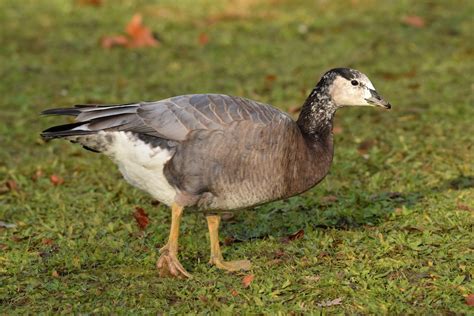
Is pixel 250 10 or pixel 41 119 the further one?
pixel 250 10

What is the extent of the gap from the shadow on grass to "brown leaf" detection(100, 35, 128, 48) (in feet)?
18.3

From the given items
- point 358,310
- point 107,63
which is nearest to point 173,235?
point 358,310

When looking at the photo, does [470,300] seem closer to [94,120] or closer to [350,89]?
[350,89]

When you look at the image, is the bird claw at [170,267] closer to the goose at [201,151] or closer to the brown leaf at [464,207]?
the goose at [201,151]

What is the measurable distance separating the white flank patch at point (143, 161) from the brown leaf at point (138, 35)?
21.2 ft

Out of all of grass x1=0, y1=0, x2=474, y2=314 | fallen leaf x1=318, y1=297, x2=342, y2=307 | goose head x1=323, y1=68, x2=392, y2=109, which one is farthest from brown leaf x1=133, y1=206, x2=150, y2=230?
fallen leaf x1=318, y1=297, x2=342, y2=307

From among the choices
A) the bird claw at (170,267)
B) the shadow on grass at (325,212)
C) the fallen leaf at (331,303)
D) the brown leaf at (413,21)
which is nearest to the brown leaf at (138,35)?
the brown leaf at (413,21)

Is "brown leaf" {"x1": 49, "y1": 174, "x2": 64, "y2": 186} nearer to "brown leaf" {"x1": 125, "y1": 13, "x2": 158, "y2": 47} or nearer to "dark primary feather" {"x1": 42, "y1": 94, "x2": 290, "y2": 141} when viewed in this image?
"dark primary feather" {"x1": 42, "y1": 94, "x2": 290, "y2": 141}

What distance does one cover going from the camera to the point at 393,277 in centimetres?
528

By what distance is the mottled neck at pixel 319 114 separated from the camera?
5961mm

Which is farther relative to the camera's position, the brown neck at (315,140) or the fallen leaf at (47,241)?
the fallen leaf at (47,241)

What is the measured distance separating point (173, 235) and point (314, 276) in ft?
3.22

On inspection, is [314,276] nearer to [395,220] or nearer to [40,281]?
[395,220]

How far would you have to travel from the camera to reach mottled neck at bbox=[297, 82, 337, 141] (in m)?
5.96
